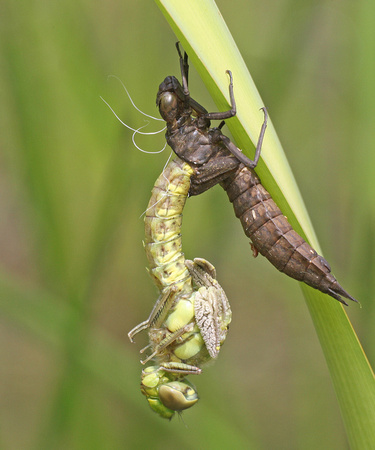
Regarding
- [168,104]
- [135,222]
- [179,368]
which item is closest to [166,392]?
[179,368]

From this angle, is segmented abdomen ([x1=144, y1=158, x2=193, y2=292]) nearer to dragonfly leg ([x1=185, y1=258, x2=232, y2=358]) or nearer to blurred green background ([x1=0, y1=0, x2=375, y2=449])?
dragonfly leg ([x1=185, y1=258, x2=232, y2=358])

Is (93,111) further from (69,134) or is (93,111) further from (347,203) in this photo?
Answer: (347,203)

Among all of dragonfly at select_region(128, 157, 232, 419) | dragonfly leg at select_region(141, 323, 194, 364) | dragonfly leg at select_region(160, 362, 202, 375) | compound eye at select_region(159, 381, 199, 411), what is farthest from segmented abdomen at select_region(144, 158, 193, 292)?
compound eye at select_region(159, 381, 199, 411)

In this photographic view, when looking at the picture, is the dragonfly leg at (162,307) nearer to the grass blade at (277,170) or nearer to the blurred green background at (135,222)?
the blurred green background at (135,222)

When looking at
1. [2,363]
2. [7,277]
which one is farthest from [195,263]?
[2,363]

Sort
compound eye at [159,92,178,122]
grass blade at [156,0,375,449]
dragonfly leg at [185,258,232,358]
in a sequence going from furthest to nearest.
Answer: dragonfly leg at [185,258,232,358]
compound eye at [159,92,178,122]
grass blade at [156,0,375,449]

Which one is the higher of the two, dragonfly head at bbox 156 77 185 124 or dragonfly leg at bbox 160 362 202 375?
dragonfly head at bbox 156 77 185 124
